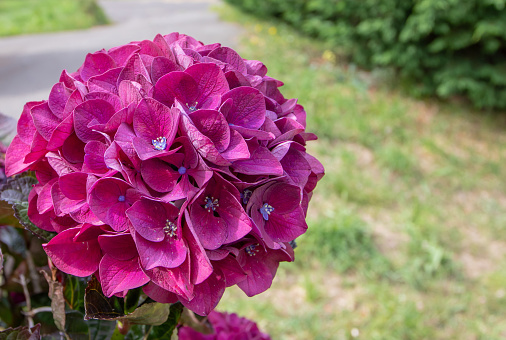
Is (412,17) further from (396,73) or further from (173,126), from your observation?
(173,126)

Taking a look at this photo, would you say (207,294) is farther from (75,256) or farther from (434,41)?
(434,41)

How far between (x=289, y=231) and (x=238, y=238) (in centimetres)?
11

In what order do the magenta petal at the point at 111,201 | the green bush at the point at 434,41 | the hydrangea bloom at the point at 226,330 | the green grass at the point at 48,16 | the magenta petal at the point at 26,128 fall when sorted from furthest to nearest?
the green grass at the point at 48,16, the green bush at the point at 434,41, the hydrangea bloom at the point at 226,330, the magenta petal at the point at 26,128, the magenta petal at the point at 111,201

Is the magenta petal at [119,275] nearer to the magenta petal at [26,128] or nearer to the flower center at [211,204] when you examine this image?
the flower center at [211,204]

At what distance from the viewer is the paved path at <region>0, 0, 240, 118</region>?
538 cm

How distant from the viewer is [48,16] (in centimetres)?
913

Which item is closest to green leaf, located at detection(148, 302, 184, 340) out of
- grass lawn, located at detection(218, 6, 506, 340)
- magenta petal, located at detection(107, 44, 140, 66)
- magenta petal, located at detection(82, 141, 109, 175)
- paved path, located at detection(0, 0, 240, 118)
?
magenta petal, located at detection(82, 141, 109, 175)

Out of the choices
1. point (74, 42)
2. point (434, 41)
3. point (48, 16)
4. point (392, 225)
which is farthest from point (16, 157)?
point (48, 16)

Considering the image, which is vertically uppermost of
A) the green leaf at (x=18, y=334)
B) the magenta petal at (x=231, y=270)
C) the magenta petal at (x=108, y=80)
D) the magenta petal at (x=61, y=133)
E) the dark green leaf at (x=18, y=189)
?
the magenta petal at (x=108, y=80)

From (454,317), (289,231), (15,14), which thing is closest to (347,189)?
(454,317)

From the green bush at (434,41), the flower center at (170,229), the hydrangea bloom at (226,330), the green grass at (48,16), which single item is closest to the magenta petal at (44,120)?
the flower center at (170,229)

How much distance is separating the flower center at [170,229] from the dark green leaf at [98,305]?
0.15 meters

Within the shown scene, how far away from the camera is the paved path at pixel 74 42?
5377mm

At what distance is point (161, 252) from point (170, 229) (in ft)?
0.10
